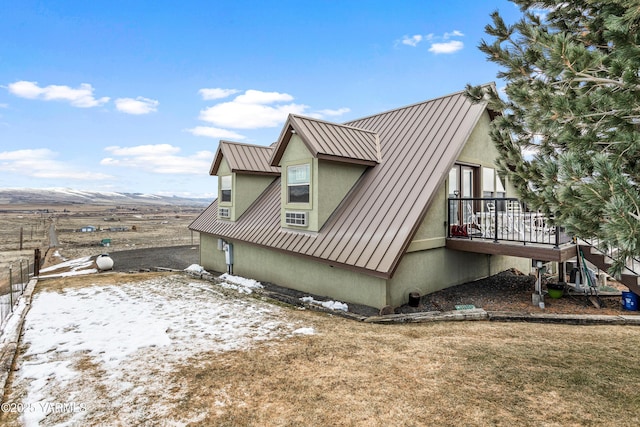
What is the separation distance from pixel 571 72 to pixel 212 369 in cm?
651

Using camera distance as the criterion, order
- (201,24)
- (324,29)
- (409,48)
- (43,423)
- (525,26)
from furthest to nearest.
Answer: (201,24), (324,29), (409,48), (525,26), (43,423)

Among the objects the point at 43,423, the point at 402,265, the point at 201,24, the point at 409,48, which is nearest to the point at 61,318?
the point at 43,423

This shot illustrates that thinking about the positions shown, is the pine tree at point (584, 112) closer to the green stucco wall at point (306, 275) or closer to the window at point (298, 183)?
the green stucco wall at point (306, 275)

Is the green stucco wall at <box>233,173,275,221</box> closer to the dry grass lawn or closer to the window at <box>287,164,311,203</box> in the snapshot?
the window at <box>287,164,311,203</box>

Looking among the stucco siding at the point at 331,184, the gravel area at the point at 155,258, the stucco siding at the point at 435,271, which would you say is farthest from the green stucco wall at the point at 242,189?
the stucco siding at the point at 435,271

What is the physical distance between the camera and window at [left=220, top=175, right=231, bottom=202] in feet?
48.2

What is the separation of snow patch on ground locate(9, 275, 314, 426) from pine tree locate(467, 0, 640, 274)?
501cm

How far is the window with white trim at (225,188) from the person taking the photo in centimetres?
1469

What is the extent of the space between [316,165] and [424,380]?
6.82m

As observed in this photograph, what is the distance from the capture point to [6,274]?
18703mm

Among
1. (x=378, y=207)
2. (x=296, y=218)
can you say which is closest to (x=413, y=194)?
(x=378, y=207)

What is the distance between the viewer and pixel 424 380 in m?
4.48

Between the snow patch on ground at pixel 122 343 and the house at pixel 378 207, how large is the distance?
2.18 m

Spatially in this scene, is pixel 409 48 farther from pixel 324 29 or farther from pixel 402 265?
pixel 402 265
